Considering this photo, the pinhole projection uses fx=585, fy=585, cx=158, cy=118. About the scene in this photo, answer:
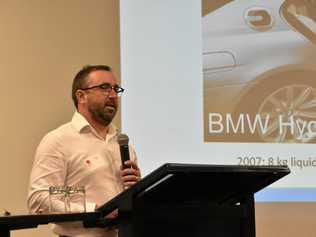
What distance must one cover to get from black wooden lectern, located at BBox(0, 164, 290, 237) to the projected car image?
1.51 m

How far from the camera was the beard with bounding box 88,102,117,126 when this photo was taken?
218 centimetres

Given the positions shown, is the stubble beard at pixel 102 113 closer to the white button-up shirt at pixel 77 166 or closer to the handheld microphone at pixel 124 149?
the white button-up shirt at pixel 77 166

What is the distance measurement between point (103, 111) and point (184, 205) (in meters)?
0.69

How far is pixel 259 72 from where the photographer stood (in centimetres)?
337

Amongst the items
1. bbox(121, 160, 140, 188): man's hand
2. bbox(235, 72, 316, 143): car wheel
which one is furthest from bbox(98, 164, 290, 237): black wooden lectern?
bbox(235, 72, 316, 143): car wheel

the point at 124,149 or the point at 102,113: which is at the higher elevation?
the point at 102,113

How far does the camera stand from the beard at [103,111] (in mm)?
2184

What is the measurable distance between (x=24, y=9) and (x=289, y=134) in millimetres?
1650

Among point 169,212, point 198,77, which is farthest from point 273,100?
point 169,212

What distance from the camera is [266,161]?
327 centimetres

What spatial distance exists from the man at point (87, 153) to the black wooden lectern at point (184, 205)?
1.44 ft

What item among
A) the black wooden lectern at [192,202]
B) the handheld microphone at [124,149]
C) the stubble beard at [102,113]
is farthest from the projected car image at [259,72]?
the black wooden lectern at [192,202]

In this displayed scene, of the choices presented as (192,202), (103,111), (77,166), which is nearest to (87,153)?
(77,166)

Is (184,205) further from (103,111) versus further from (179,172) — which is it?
(103,111)
